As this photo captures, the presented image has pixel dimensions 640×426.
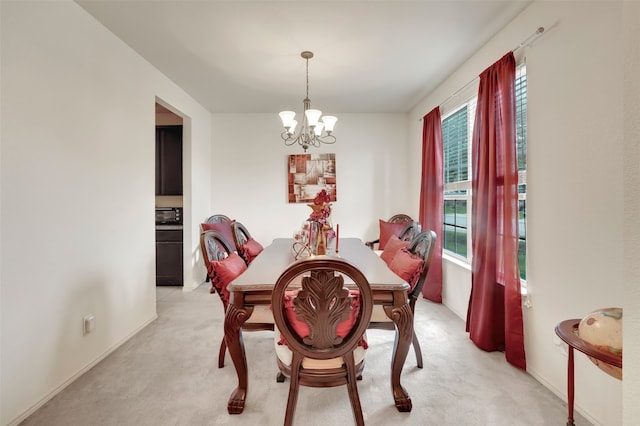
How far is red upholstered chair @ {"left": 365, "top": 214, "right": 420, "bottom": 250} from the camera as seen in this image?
13.4 feet

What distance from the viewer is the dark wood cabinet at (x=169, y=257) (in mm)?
3908

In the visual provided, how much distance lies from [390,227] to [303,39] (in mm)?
2762

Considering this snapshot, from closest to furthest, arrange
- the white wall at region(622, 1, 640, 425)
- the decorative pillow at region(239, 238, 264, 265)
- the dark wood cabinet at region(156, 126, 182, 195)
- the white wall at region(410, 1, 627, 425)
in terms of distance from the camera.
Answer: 1. the white wall at region(622, 1, 640, 425)
2. the white wall at region(410, 1, 627, 425)
3. the decorative pillow at region(239, 238, 264, 265)
4. the dark wood cabinet at region(156, 126, 182, 195)

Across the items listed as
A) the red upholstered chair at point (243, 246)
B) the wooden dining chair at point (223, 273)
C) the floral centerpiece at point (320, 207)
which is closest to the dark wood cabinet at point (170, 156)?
the red upholstered chair at point (243, 246)

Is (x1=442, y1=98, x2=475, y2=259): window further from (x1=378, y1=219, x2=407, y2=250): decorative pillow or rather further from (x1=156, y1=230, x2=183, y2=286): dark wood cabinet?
(x1=156, y1=230, x2=183, y2=286): dark wood cabinet

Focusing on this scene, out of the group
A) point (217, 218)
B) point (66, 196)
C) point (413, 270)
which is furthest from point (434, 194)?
point (66, 196)

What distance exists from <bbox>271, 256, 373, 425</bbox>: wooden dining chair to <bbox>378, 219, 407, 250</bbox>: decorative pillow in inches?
111

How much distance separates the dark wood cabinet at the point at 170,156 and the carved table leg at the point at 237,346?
→ 10.2 feet

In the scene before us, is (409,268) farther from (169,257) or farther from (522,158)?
(169,257)

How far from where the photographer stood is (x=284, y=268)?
6.16 feet

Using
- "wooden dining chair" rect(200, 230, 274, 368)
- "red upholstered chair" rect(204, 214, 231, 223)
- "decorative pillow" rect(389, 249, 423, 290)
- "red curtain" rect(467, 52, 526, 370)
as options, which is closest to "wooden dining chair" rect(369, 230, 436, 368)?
"decorative pillow" rect(389, 249, 423, 290)

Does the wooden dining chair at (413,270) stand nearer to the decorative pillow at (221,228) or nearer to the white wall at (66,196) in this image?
the white wall at (66,196)

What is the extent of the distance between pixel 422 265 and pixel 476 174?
1177 mm

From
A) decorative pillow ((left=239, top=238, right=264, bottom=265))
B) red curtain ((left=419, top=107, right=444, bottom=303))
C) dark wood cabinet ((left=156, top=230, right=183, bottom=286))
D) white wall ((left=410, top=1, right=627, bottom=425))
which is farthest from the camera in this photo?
dark wood cabinet ((left=156, top=230, right=183, bottom=286))
